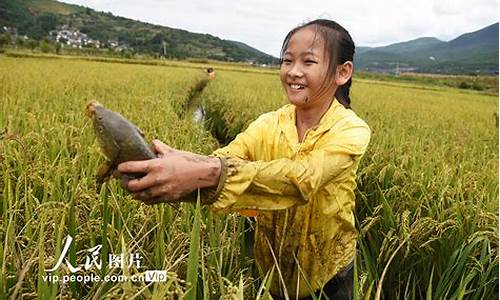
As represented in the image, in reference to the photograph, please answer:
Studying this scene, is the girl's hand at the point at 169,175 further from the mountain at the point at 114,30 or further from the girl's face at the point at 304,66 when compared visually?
the mountain at the point at 114,30

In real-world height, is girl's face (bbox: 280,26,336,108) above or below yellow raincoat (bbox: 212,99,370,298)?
above

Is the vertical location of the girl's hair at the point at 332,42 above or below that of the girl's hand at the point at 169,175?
above

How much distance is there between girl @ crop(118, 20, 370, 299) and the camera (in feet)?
→ 3.79

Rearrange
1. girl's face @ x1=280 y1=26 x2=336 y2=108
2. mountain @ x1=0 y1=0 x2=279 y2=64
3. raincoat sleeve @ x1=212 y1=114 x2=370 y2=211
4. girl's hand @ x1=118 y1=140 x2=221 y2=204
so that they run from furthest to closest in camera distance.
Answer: mountain @ x1=0 y1=0 x2=279 y2=64 < girl's face @ x1=280 y1=26 x2=336 y2=108 < raincoat sleeve @ x1=212 y1=114 x2=370 y2=211 < girl's hand @ x1=118 y1=140 x2=221 y2=204

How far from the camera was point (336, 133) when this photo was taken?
1.60 m

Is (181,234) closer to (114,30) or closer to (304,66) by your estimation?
(304,66)

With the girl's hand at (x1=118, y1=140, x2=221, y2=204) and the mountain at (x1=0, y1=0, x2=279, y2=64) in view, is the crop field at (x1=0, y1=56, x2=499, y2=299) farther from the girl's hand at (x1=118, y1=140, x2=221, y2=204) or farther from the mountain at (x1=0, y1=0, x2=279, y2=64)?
the mountain at (x1=0, y1=0, x2=279, y2=64)

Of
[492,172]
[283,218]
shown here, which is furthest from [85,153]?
[492,172]

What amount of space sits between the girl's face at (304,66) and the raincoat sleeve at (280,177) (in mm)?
287

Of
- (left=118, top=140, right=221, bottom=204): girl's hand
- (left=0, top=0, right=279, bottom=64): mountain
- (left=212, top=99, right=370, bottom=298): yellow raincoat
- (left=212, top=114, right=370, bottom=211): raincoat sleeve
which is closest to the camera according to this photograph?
(left=118, top=140, right=221, bottom=204): girl's hand

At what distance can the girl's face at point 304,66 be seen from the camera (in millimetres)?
1661

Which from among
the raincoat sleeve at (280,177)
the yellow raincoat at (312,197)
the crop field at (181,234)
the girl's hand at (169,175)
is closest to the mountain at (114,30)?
the crop field at (181,234)

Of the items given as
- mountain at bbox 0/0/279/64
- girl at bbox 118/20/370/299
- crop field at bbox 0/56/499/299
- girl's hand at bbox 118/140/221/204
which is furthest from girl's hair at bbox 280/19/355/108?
mountain at bbox 0/0/279/64

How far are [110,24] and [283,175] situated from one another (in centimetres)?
12568
